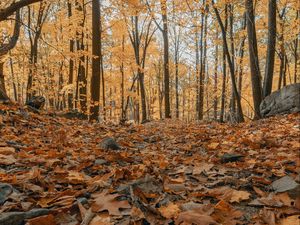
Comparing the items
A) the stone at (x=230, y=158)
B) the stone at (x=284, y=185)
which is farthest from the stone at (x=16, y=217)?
the stone at (x=230, y=158)

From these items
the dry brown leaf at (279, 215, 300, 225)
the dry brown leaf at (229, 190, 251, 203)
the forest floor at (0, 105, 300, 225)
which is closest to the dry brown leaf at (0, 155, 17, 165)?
the forest floor at (0, 105, 300, 225)

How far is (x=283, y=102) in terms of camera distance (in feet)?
27.5

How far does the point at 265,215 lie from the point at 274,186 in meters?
0.57

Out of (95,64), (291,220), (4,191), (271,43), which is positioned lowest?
(291,220)

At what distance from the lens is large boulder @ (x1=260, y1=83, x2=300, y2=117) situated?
26.5 feet

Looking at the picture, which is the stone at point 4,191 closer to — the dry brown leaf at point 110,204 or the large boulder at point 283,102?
the dry brown leaf at point 110,204

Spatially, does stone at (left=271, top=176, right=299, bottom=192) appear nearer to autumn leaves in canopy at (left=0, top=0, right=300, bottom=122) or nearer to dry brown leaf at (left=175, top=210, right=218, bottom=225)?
dry brown leaf at (left=175, top=210, right=218, bottom=225)

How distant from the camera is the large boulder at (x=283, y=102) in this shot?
809cm

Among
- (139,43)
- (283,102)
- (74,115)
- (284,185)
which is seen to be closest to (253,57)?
(283,102)

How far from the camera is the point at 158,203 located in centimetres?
→ 207

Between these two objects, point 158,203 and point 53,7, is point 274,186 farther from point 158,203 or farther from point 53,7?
point 53,7

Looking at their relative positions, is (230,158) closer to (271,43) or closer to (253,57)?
(253,57)

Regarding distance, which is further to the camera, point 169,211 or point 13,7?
point 13,7

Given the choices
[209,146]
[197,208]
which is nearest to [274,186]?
[197,208]
